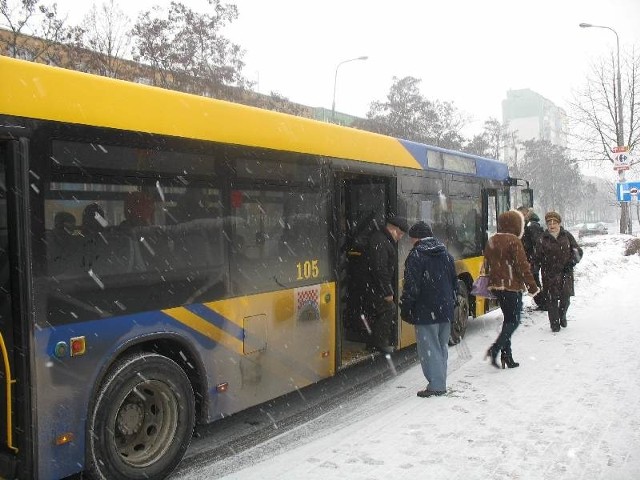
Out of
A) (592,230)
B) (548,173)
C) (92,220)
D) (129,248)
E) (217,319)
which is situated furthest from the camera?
(548,173)

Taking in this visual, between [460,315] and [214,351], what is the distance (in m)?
5.12

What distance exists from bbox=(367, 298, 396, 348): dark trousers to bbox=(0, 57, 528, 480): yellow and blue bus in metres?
1.07

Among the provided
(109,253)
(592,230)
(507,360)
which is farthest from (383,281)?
(592,230)

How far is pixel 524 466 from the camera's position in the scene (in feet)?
14.1

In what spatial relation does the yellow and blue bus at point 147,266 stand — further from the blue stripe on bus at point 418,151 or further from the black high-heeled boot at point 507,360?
the black high-heeled boot at point 507,360

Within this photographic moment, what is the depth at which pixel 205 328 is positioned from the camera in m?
4.70

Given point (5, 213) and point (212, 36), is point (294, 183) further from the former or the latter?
point (212, 36)

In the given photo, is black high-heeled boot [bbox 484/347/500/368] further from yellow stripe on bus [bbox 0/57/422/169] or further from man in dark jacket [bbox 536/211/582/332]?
yellow stripe on bus [bbox 0/57/422/169]

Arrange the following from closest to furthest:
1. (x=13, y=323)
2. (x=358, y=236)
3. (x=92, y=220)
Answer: (x=13, y=323) → (x=92, y=220) → (x=358, y=236)

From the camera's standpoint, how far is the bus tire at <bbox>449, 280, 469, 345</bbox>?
8797mm

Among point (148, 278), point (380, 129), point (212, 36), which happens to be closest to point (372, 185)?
point (148, 278)

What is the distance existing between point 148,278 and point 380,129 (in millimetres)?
37113

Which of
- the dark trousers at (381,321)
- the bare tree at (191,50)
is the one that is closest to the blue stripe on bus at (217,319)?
the dark trousers at (381,321)

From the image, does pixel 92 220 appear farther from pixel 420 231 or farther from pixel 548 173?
pixel 548 173
